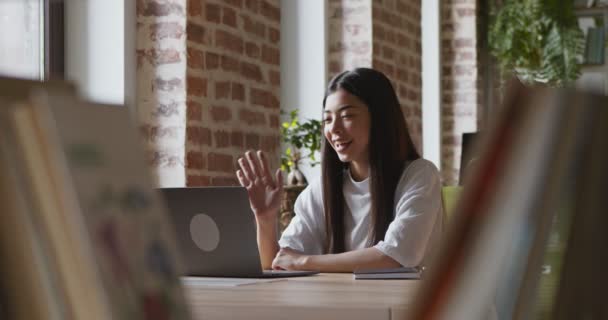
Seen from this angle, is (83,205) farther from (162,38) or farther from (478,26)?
(478,26)

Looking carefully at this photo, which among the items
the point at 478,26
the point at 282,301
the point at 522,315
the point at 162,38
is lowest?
the point at 282,301

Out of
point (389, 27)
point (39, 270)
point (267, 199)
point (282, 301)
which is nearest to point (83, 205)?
point (39, 270)

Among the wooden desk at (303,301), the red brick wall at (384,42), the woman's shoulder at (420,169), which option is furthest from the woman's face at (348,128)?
the red brick wall at (384,42)

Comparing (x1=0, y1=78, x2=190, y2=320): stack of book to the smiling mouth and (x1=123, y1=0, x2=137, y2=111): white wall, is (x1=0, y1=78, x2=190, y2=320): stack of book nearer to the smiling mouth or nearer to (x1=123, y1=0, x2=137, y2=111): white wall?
the smiling mouth

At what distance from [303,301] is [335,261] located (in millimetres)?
1194

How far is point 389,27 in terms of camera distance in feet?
19.5

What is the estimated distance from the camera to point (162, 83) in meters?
3.76

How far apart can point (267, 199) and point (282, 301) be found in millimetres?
1221

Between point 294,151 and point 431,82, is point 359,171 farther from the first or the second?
point 431,82

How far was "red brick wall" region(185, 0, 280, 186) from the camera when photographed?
12.4ft

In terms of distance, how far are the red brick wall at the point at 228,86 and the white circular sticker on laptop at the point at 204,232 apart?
1.48 meters

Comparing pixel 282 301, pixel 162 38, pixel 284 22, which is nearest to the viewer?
pixel 282 301

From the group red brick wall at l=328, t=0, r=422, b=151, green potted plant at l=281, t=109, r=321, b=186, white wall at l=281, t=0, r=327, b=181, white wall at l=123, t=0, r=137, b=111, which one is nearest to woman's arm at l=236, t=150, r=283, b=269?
white wall at l=123, t=0, r=137, b=111

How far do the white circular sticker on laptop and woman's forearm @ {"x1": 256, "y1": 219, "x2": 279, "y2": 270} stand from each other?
557 mm
